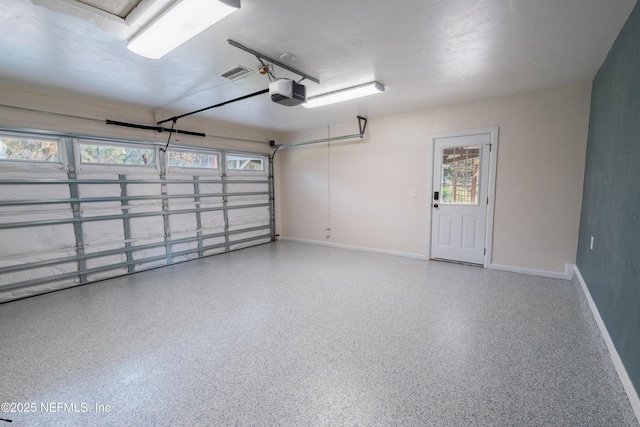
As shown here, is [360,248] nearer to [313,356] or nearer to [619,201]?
[313,356]

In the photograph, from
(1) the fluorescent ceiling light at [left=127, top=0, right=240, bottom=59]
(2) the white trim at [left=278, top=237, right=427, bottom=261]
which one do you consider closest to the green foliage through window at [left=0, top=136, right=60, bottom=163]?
(1) the fluorescent ceiling light at [left=127, top=0, right=240, bottom=59]

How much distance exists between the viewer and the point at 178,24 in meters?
1.94

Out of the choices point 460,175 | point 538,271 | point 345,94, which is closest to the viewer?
point 345,94

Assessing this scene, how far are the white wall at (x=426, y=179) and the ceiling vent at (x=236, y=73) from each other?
9.21ft

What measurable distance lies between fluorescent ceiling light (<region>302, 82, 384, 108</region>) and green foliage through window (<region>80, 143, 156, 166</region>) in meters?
2.82

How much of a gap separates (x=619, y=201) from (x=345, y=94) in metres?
2.85

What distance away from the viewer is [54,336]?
2.48m

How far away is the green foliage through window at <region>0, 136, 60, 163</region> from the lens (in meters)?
3.26

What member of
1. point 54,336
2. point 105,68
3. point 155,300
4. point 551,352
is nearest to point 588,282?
point 551,352

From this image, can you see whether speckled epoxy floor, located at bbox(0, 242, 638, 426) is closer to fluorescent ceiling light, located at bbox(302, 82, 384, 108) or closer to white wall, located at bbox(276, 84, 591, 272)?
white wall, located at bbox(276, 84, 591, 272)

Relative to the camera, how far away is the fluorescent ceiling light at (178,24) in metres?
1.74

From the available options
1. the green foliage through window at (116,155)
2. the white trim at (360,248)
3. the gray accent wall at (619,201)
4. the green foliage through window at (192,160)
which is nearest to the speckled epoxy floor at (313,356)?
the gray accent wall at (619,201)

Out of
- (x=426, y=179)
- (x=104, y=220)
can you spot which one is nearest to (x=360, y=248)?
(x=426, y=179)

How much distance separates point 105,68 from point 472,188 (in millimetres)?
4938
